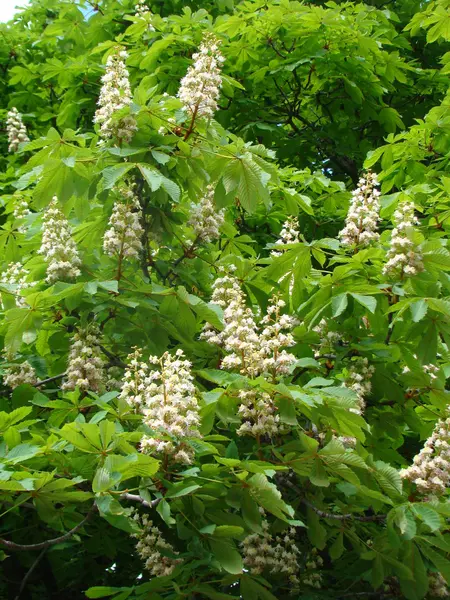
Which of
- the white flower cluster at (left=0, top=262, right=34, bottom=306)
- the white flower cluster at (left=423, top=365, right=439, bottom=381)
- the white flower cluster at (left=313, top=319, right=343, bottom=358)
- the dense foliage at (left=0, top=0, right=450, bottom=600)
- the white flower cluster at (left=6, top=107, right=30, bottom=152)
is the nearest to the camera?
the dense foliage at (left=0, top=0, right=450, bottom=600)

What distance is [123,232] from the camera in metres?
3.82

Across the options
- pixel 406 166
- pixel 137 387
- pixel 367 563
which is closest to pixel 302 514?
pixel 367 563

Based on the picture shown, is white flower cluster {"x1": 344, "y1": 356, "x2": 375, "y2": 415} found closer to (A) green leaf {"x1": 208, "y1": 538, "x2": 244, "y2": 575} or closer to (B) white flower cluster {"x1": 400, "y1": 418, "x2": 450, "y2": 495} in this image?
(B) white flower cluster {"x1": 400, "y1": 418, "x2": 450, "y2": 495}

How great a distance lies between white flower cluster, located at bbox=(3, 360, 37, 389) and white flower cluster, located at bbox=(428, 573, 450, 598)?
6.68ft

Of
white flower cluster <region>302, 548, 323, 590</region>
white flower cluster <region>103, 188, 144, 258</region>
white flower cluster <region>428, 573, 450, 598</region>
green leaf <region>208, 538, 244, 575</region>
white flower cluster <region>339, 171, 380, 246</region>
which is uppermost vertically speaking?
white flower cluster <region>339, 171, 380, 246</region>

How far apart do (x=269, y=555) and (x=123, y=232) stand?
5.24 feet

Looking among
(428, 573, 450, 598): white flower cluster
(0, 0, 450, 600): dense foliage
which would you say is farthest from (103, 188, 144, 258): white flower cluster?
(428, 573, 450, 598): white flower cluster

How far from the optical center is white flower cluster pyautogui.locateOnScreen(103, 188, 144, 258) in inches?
150

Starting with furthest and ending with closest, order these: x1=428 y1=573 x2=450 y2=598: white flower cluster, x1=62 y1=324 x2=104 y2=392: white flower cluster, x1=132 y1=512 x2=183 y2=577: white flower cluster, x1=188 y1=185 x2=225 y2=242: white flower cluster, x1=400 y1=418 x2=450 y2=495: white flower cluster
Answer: x1=188 y1=185 x2=225 y2=242: white flower cluster, x1=62 y1=324 x2=104 y2=392: white flower cluster, x1=428 y1=573 x2=450 y2=598: white flower cluster, x1=400 y1=418 x2=450 y2=495: white flower cluster, x1=132 y1=512 x2=183 y2=577: white flower cluster

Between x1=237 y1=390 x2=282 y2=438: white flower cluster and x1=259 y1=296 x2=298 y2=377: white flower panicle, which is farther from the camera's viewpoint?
x1=259 y1=296 x2=298 y2=377: white flower panicle

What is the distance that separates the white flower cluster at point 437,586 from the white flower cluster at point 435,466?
45 cm

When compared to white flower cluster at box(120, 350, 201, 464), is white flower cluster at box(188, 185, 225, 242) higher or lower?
higher

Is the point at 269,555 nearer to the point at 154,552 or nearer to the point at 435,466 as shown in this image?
the point at 154,552

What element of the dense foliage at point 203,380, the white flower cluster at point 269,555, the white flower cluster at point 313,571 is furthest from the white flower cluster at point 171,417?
the white flower cluster at point 313,571
